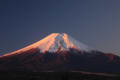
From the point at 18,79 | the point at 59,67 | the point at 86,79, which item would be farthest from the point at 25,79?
the point at 59,67

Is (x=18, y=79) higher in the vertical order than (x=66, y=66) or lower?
lower

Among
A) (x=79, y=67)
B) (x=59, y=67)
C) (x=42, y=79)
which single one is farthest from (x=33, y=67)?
(x=42, y=79)

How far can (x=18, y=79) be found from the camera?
345 ft

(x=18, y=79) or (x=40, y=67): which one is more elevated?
(x=40, y=67)

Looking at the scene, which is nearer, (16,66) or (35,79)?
(35,79)

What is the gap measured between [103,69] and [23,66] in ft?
218

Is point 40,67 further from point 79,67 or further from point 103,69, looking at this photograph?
point 103,69

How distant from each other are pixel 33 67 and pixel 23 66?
8432 mm

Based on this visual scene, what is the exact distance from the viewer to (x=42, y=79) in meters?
109

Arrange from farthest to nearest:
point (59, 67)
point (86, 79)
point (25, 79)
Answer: point (59, 67)
point (86, 79)
point (25, 79)

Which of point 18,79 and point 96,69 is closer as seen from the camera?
point 18,79

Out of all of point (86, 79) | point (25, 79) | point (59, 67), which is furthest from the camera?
point (59, 67)

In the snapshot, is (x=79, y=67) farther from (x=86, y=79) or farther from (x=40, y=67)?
(x=86, y=79)

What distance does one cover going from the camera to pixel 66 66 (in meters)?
196
